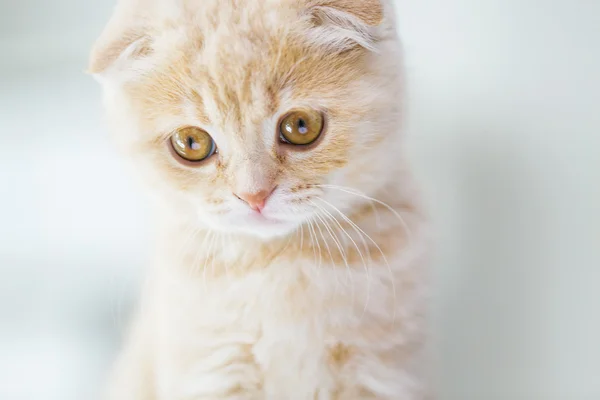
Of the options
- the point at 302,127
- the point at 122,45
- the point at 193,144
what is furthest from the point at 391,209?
the point at 122,45

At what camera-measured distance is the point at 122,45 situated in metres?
0.84

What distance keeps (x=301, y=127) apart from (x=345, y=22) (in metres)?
0.15

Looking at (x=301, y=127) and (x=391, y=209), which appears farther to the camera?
(x=391, y=209)

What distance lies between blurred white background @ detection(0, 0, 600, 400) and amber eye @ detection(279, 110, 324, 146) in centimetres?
31

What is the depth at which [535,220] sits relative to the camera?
3.65ft

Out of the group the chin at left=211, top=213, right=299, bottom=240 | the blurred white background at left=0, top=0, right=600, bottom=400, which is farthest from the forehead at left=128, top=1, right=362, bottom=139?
the blurred white background at left=0, top=0, right=600, bottom=400

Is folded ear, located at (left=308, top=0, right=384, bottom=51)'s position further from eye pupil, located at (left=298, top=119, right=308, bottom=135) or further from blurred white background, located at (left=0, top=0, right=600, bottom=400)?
blurred white background, located at (left=0, top=0, right=600, bottom=400)

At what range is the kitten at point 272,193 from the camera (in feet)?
2.68

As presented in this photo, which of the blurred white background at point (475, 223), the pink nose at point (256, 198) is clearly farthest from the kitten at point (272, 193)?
the blurred white background at point (475, 223)

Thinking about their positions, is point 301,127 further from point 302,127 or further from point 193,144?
point 193,144

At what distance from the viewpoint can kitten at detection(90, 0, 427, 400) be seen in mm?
817

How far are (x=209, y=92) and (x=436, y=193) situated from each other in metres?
0.49

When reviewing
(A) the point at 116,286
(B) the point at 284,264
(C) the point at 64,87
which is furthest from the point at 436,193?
(C) the point at 64,87

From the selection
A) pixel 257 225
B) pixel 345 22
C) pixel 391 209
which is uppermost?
pixel 345 22
